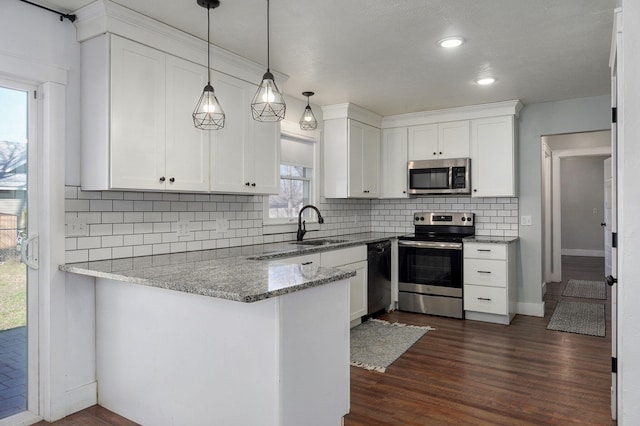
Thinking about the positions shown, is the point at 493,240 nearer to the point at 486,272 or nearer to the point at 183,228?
the point at 486,272

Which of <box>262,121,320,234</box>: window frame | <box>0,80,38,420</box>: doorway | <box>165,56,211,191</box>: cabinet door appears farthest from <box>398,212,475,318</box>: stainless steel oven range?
<box>0,80,38,420</box>: doorway

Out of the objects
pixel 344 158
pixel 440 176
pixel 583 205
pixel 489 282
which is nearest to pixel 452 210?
pixel 440 176

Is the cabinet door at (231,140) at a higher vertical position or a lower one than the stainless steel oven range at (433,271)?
higher

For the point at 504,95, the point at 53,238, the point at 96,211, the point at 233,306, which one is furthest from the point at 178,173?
the point at 504,95

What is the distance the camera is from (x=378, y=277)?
483cm

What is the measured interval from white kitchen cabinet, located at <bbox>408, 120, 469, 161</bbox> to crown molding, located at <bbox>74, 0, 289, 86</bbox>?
8.95ft

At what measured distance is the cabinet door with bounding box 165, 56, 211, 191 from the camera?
114 inches

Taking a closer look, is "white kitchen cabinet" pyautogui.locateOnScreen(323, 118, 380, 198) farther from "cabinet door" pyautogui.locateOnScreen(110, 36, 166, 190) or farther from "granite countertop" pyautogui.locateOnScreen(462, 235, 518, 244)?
"cabinet door" pyautogui.locateOnScreen(110, 36, 166, 190)

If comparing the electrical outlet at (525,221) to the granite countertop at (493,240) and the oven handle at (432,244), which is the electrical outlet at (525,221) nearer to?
the granite countertop at (493,240)

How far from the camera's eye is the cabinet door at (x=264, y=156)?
355cm

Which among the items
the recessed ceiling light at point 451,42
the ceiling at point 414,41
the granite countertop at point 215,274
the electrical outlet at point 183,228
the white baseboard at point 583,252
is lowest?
the white baseboard at point 583,252

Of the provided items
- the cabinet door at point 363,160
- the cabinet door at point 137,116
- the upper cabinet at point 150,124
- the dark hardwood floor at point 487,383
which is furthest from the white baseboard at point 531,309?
the cabinet door at point 137,116

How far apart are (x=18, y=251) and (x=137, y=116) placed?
103cm

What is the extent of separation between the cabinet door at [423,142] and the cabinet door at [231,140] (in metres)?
2.59
